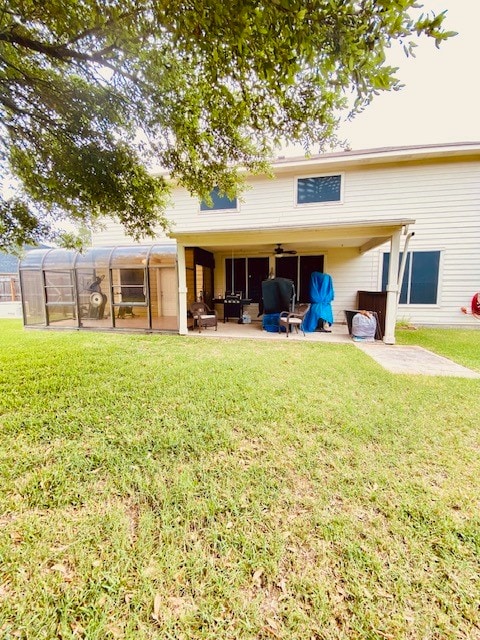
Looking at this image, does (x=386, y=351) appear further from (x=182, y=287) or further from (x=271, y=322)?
(x=182, y=287)

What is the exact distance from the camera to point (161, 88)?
362 centimetres

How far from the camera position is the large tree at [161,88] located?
5.96 feet

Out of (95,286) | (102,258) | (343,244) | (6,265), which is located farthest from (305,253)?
(6,265)

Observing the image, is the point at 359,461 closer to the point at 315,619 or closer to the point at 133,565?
the point at 315,619

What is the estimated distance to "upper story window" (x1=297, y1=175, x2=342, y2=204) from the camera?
895 centimetres

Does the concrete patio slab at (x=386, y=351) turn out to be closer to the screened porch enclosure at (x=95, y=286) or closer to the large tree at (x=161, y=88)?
the screened porch enclosure at (x=95, y=286)

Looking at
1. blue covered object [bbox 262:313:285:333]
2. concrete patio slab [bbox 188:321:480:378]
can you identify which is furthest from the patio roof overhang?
concrete patio slab [bbox 188:321:480:378]

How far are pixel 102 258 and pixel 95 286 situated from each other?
99cm

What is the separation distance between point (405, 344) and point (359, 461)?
16.8ft

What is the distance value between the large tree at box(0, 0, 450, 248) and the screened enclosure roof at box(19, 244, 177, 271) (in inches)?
88.6

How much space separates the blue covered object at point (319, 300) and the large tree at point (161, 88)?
12.3ft

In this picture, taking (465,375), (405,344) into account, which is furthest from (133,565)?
(405,344)

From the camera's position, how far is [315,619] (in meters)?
1.29

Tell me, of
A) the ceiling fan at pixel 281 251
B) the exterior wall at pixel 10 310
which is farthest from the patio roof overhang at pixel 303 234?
the exterior wall at pixel 10 310
